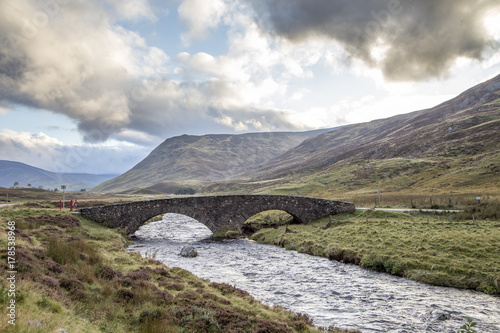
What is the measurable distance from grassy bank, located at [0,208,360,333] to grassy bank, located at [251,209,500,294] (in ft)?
41.6

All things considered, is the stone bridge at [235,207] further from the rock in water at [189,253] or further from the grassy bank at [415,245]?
the rock in water at [189,253]

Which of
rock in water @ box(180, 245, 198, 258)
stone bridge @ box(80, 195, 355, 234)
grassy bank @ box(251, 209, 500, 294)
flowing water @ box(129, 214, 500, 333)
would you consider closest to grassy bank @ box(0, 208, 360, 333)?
flowing water @ box(129, 214, 500, 333)

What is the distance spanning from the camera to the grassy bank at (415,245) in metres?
20.2

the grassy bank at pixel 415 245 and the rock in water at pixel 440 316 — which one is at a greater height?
the grassy bank at pixel 415 245

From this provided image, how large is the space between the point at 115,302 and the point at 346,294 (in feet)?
47.3

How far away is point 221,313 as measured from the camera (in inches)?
507

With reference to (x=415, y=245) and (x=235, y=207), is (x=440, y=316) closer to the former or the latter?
(x=415, y=245)

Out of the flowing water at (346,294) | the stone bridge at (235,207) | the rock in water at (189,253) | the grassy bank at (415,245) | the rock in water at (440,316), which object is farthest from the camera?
the stone bridge at (235,207)

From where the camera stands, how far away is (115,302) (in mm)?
12633

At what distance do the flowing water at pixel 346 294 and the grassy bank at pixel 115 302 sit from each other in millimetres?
2818

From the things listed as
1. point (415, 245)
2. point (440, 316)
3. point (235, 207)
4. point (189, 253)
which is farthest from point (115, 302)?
point (235, 207)

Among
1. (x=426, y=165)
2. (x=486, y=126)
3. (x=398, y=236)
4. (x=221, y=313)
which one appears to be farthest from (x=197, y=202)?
(x=486, y=126)

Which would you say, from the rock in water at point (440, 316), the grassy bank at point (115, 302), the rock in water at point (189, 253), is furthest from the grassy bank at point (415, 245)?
the grassy bank at point (115, 302)

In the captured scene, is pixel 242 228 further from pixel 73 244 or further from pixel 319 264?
pixel 73 244
